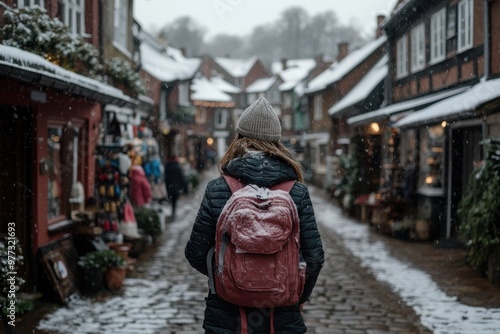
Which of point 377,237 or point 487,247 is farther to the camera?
point 377,237

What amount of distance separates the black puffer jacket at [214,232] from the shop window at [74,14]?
8642 mm

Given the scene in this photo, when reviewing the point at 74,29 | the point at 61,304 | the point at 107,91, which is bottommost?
the point at 61,304

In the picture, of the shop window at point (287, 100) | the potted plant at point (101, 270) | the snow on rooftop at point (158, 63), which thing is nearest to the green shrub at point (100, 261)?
the potted plant at point (101, 270)

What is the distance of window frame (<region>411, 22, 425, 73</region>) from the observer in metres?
15.9

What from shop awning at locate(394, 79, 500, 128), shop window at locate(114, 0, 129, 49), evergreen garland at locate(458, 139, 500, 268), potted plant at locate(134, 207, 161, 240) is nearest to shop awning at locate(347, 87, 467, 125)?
shop awning at locate(394, 79, 500, 128)

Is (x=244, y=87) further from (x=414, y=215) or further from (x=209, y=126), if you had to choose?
(x=414, y=215)

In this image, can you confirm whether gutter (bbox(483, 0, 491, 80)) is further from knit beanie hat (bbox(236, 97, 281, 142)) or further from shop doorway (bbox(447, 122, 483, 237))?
knit beanie hat (bbox(236, 97, 281, 142))

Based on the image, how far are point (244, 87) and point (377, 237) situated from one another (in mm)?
56218

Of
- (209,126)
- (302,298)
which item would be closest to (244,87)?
(209,126)

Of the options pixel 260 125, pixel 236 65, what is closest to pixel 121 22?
pixel 260 125

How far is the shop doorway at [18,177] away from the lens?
748 centimetres

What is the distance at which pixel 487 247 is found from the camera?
27.4 feet

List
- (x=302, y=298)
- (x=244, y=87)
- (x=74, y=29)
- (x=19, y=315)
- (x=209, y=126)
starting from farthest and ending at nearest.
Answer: (x=244, y=87) < (x=209, y=126) < (x=74, y=29) < (x=19, y=315) < (x=302, y=298)

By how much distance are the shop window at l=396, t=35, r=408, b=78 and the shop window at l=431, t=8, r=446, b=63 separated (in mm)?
2161
